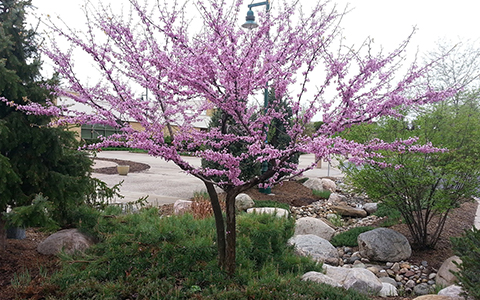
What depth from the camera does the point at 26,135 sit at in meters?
4.56

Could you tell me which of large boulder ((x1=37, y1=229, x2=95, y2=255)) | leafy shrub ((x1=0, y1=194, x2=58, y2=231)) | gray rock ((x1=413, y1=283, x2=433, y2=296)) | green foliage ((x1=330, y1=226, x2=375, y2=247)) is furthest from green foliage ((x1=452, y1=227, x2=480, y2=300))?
large boulder ((x1=37, y1=229, x2=95, y2=255))

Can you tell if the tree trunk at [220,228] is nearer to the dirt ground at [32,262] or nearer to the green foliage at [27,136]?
the dirt ground at [32,262]

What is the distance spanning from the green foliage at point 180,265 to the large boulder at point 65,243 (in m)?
0.23

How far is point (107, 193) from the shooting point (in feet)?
18.9

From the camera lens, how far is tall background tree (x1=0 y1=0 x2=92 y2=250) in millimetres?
4469

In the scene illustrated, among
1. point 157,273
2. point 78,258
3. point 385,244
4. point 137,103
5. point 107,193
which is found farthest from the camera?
point 385,244

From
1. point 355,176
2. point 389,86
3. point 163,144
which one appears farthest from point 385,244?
point 163,144

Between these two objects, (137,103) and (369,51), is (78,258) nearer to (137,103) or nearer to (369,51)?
(137,103)

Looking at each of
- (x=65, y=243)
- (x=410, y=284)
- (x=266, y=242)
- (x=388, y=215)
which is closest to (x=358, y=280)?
(x=266, y=242)

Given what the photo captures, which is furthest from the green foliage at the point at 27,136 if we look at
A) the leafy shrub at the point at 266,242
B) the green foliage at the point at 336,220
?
the green foliage at the point at 336,220

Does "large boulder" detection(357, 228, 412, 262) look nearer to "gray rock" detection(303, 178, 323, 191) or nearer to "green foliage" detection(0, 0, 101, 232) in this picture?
"green foliage" detection(0, 0, 101, 232)

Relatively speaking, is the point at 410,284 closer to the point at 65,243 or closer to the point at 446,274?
the point at 446,274

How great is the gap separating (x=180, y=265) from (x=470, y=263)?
10.4 feet

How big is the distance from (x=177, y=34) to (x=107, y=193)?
10.9 feet
